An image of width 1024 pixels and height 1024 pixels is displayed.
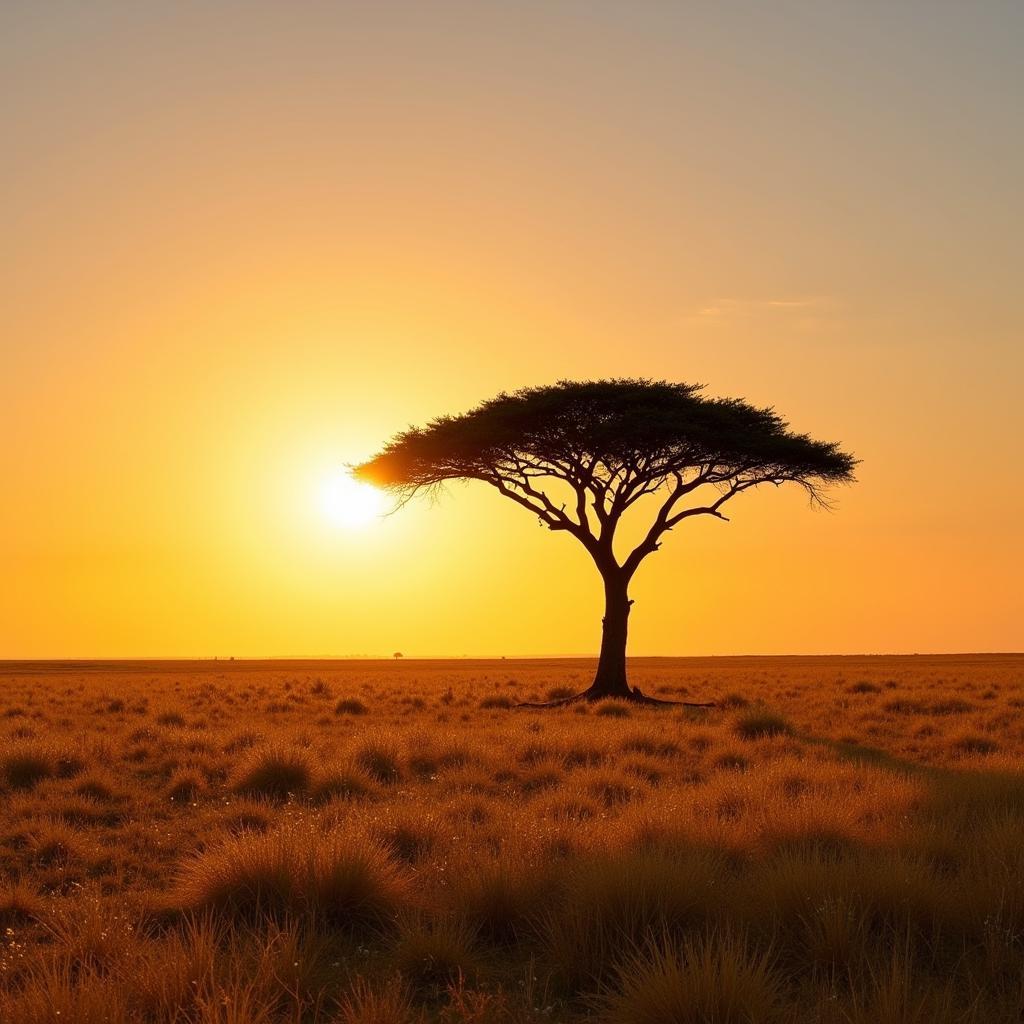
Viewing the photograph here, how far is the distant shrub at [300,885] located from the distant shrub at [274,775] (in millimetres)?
5615

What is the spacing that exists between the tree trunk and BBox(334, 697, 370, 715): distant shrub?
7597 mm

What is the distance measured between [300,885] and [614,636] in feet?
85.6

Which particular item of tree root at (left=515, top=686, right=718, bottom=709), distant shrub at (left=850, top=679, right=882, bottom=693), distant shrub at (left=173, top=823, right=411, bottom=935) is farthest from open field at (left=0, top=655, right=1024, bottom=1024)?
distant shrub at (left=850, top=679, right=882, bottom=693)

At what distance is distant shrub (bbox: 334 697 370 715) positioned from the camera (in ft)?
90.8

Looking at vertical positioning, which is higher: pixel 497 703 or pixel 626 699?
pixel 626 699

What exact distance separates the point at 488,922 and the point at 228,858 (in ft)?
6.84

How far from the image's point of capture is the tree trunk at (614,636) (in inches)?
1281

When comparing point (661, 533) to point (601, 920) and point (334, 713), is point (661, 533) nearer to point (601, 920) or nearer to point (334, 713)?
point (334, 713)

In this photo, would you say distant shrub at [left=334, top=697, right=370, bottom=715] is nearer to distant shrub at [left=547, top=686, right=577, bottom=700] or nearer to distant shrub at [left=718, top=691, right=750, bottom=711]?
distant shrub at [left=547, top=686, right=577, bottom=700]

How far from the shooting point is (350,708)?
2844 cm

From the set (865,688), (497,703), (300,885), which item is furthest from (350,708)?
(300,885)

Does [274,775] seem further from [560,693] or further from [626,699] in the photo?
[560,693]

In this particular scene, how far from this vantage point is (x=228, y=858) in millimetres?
7598

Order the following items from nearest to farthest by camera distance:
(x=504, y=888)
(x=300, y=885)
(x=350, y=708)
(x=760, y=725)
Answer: (x=504, y=888) → (x=300, y=885) → (x=760, y=725) → (x=350, y=708)
